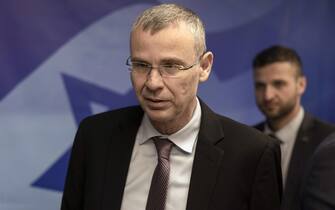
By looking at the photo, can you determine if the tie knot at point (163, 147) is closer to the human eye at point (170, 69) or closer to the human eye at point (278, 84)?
the human eye at point (170, 69)

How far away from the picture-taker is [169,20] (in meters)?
1.47

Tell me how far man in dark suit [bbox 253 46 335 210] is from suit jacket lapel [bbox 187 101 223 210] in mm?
1271

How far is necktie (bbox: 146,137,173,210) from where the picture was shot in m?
1.55

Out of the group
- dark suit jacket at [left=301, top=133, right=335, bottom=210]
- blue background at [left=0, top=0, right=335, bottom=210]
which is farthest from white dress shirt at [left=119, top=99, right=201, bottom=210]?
blue background at [left=0, top=0, right=335, bottom=210]

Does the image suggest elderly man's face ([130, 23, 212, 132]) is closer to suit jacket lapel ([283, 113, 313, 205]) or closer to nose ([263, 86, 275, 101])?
suit jacket lapel ([283, 113, 313, 205])

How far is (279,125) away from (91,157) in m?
1.50

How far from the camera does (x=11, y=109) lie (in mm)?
2447

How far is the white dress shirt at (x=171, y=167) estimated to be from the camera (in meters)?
1.57

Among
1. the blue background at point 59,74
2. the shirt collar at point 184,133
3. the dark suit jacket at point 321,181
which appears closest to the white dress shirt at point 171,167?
the shirt collar at point 184,133

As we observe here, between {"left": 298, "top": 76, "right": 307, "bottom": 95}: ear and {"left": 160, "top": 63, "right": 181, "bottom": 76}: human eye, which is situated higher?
{"left": 298, "top": 76, "right": 307, "bottom": 95}: ear

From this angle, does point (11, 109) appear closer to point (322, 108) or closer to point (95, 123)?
point (95, 123)

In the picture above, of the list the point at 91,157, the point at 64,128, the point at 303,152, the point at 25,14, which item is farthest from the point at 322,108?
the point at 91,157

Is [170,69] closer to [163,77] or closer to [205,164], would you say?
[163,77]

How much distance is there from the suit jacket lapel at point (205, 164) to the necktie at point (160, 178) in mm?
70
